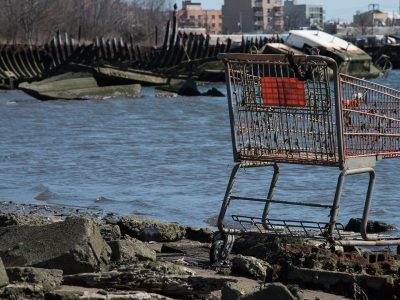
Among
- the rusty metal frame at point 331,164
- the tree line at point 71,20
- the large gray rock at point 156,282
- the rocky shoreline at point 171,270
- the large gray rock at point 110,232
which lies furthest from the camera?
the tree line at point 71,20

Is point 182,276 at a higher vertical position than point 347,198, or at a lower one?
higher

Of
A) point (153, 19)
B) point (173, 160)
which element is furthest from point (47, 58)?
point (153, 19)

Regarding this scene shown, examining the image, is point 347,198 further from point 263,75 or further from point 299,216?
point 263,75

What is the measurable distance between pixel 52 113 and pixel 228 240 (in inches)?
877

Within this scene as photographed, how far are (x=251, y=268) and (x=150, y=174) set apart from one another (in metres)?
7.72

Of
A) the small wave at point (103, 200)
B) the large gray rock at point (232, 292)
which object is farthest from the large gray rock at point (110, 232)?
the small wave at point (103, 200)

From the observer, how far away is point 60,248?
5973 millimetres

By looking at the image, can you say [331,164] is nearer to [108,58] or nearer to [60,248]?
[60,248]

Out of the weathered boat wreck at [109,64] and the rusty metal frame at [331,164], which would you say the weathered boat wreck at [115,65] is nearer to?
the weathered boat wreck at [109,64]

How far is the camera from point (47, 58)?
4828cm

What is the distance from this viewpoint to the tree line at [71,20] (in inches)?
3135

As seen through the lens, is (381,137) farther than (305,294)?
Yes

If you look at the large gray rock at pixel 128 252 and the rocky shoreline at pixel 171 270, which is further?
the large gray rock at pixel 128 252

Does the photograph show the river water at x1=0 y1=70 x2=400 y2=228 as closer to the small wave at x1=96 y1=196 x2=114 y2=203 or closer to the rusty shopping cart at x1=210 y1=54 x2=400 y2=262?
the small wave at x1=96 y1=196 x2=114 y2=203
